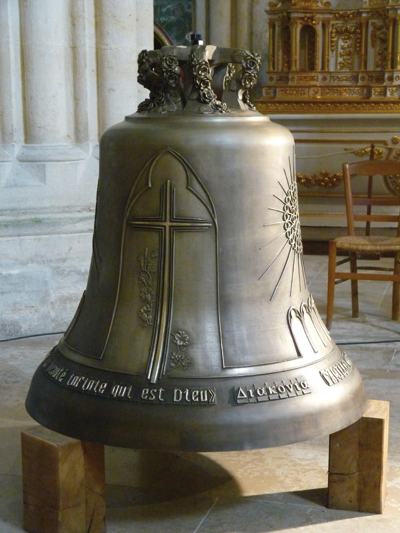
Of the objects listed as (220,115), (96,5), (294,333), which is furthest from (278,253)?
(96,5)

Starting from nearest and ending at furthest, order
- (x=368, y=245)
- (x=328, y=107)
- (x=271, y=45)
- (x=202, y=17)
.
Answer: (x=368, y=245) < (x=328, y=107) < (x=271, y=45) < (x=202, y=17)

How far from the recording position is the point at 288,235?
7.07ft

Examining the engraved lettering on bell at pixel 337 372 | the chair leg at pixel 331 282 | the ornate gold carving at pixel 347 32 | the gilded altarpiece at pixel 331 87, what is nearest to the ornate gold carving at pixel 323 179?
the gilded altarpiece at pixel 331 87

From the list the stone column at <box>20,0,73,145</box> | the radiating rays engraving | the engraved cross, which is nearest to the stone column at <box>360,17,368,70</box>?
the stone column at <box>20,0,73,145</box>

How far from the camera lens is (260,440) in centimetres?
197

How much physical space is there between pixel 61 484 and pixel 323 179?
16.9 feet

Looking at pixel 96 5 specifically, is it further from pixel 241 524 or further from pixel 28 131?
pixel 241 524

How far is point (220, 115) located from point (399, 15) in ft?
17.3

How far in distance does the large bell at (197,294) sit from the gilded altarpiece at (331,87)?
15.8 ft

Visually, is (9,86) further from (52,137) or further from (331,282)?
(331,282)

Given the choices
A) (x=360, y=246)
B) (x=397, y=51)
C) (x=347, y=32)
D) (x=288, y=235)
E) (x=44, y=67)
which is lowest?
(x=360, y=246)

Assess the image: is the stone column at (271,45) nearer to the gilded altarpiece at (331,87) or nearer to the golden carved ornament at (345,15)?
the gilded altarpiece at (331,87)

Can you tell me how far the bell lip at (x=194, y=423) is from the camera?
1.95 metres

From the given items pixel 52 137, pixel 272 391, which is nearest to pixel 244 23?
pixel 52 137
